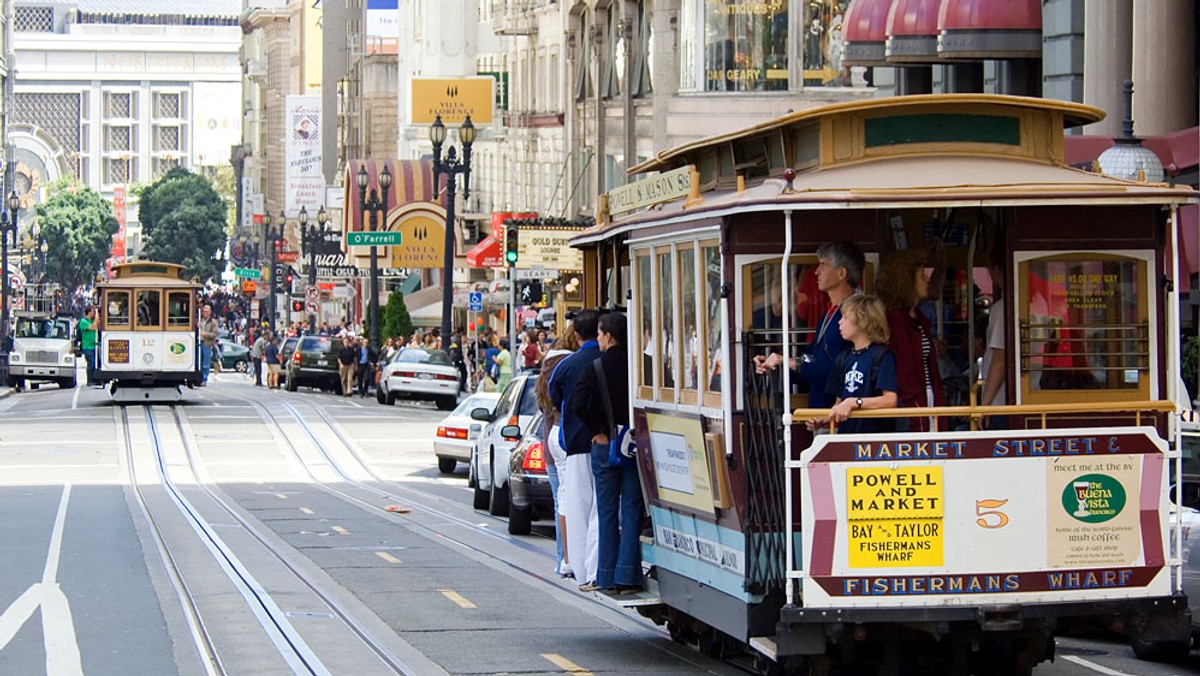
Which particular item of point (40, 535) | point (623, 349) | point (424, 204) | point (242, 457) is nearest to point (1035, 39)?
point (242, 457)

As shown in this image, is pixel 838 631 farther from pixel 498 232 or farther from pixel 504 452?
pixel 498 232

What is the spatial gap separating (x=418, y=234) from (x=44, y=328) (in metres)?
14.9

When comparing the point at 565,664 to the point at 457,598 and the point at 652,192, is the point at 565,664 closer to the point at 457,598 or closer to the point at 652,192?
the point at 652,192

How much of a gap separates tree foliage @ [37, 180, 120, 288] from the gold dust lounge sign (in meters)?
99.7

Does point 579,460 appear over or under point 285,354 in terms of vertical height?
under

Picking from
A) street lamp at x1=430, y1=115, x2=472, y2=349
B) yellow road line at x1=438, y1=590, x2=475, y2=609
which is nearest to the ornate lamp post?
street lamp at x1=430, y1=115, x2=472, y2=349

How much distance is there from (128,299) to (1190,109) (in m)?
26.4

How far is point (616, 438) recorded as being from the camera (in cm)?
1232

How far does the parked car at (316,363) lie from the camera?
55.7 m

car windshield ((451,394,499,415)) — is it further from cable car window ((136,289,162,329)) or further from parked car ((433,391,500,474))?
cable car window ((136,289,162,329))

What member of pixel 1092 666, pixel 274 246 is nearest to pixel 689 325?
pixel 1092 666

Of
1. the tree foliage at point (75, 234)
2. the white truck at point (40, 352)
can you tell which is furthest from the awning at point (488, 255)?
the tree foliage at point (75, 234)

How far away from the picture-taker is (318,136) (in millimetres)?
116312

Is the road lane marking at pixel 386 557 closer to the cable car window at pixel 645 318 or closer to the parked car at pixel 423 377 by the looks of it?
the cable car window at pixel 645 318
